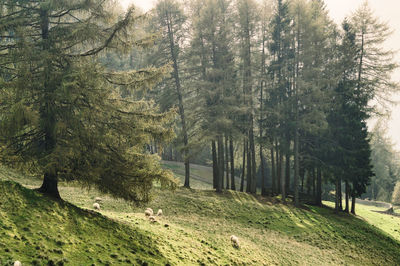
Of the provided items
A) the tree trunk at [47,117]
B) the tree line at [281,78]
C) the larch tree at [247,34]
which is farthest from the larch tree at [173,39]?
the tree trunk at [47,117]

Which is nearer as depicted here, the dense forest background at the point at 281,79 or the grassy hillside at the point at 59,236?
the grassy hillside at the point at 59,236

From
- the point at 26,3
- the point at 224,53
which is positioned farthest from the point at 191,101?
the point at 26,3

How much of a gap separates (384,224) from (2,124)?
2966 cm

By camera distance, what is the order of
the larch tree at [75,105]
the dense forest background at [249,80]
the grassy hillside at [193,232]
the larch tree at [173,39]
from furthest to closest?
the larch tree at [173,39]
the dense forest background at [249,80]
the larch tree at [75,105]
the grassy hillside at [193,232]

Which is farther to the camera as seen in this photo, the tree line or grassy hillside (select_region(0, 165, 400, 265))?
the tree line

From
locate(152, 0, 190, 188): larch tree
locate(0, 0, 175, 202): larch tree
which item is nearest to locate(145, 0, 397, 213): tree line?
locate(152, 0, 190, 188): larch tree

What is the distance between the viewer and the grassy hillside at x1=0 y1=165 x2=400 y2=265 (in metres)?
7.21

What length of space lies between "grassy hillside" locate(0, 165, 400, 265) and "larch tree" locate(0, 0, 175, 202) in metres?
1.18

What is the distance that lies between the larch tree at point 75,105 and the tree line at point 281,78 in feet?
38.1

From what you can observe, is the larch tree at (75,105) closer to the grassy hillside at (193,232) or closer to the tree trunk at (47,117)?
the tree trunk at (47,117)

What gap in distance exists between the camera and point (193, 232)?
12.7 meters

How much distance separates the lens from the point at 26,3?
31.5 ft

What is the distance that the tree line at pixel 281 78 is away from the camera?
928 inches

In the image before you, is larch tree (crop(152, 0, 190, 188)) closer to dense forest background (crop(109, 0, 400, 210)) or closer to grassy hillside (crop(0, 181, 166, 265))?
dense forest background (crop(109, 0, 400, 210))
